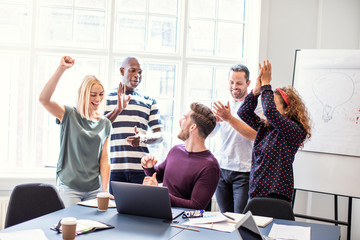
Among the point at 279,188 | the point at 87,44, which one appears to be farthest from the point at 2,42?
Result: the point at 279,188

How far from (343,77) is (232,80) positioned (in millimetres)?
1031

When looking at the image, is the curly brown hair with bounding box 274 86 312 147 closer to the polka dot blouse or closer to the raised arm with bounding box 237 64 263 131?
the polka dot blouse

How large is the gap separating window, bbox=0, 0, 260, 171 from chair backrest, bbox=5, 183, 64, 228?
156 centimetres

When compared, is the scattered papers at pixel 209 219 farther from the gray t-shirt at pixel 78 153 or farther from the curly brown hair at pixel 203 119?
the gray t-shirt at pixel 78 153

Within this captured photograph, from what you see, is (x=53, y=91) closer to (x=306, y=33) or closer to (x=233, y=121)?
(x=233, y=121)

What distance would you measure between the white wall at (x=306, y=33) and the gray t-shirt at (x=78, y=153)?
2.02m

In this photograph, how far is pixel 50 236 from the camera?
1722 millimetres

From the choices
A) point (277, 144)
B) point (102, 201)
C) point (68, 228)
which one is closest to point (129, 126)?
point (102, 201)

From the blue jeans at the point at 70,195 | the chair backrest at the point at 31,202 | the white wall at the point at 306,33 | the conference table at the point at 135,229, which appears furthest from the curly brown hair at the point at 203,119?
the white wall at the point at 306,33

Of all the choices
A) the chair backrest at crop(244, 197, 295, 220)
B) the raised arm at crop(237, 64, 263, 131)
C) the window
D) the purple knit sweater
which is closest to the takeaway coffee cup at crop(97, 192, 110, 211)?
the purple knit sweater

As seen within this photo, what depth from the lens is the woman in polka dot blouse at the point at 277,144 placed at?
2.50m

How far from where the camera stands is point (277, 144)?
2549 mm

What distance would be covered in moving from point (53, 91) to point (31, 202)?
2.37 feet

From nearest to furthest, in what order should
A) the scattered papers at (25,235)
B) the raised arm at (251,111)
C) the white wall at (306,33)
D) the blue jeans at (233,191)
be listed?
the scattered papers at (25,235)
the raised arm at (251,111)
the blue jeans at (233,191)
the white wall at (306,33)
